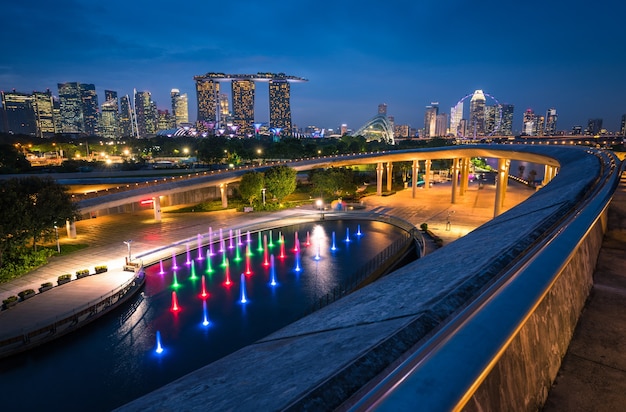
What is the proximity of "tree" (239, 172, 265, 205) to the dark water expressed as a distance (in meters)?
16.3

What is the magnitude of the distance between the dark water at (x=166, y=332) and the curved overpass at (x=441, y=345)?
8.62 metres

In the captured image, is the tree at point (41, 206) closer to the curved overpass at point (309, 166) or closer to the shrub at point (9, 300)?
the curved overpass at point (309, 166)

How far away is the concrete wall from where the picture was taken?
121 inches

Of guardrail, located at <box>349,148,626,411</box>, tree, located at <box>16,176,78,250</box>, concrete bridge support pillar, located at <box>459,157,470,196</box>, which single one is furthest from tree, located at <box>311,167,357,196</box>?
guardrail, located at <box>349,148,626,411</box>

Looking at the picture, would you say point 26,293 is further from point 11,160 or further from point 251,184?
point 11,160

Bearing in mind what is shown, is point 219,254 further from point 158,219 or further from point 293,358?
point 293,358

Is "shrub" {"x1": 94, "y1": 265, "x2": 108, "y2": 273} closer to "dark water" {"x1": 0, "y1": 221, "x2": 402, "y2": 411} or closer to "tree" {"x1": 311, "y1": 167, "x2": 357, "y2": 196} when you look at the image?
"dark water" {"x1": 0, "y1": 221, "x2": 402, "y2": 411}

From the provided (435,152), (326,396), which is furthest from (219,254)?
(435,152)

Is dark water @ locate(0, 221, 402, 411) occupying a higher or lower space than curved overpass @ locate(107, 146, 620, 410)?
lower

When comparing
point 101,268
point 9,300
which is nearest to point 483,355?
point 9,300

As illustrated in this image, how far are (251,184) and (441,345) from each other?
43.5 m

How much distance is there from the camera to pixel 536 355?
12.3 ft

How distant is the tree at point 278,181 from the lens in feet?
152

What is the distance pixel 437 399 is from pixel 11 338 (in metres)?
20.1
